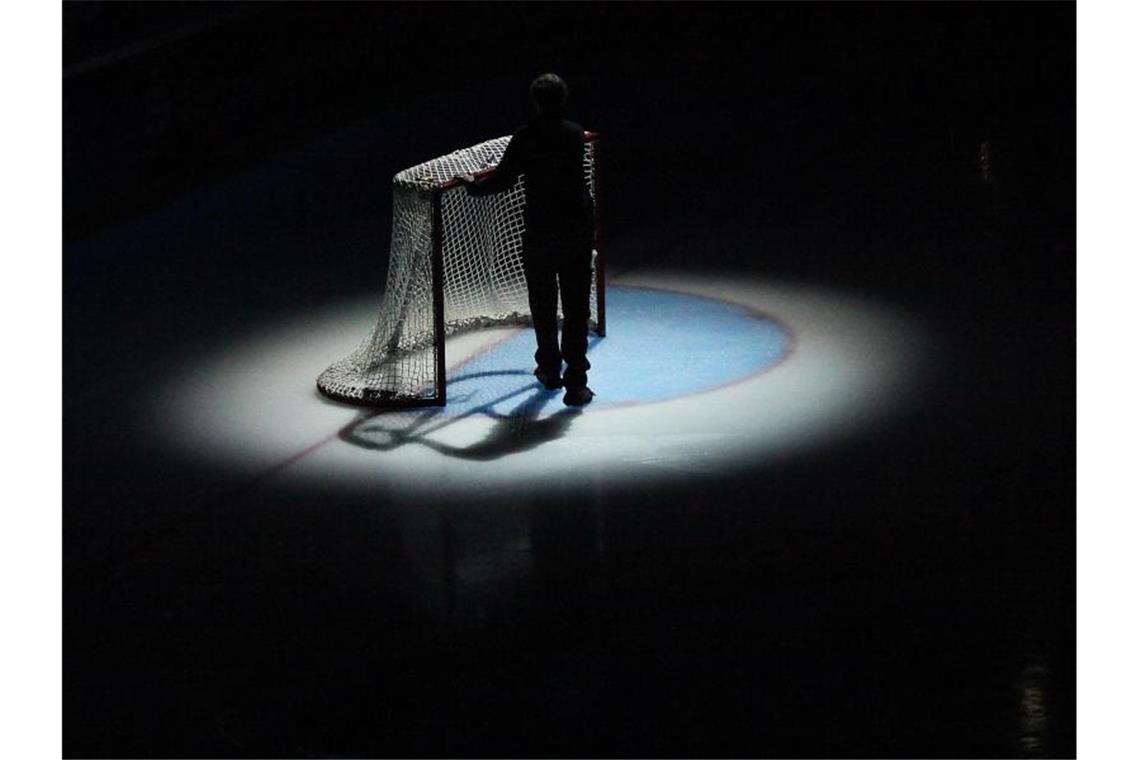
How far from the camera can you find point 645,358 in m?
10.9

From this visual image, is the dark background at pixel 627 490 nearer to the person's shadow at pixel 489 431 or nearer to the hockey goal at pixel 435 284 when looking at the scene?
the person's shadow at pixel 489 431

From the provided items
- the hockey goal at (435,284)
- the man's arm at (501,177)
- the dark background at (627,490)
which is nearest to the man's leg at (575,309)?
the man's arm at (501,177)

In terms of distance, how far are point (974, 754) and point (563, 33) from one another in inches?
651

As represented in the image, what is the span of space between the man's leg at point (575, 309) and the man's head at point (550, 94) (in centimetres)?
74

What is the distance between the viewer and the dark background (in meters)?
6.71

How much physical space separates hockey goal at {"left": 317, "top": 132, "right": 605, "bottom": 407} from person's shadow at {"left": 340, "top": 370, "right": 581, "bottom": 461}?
26cm

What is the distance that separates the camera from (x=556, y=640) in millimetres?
7152

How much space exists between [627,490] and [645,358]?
2314 mm

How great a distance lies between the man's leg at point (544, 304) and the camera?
9.92m

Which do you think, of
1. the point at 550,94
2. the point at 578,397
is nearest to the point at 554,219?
the point at 550,94

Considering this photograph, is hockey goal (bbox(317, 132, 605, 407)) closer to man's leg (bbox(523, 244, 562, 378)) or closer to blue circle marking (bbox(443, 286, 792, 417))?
blue circle marking (bbox(443, 286, 792, 417))

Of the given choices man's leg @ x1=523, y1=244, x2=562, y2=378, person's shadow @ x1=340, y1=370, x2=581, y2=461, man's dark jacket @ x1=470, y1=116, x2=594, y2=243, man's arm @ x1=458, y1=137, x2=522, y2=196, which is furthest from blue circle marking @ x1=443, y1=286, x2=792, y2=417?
man's arm @ x1=458, y1=137, x2=522, y2=196

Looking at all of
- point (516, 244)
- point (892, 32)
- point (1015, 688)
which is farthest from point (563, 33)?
point (1015, 688)

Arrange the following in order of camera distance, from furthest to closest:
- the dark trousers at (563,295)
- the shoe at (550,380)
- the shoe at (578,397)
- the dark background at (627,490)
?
the shoe at (550,380) → the shoe at (578,397) → the dark trousers at (563,295) → the dark background at (627,490)
